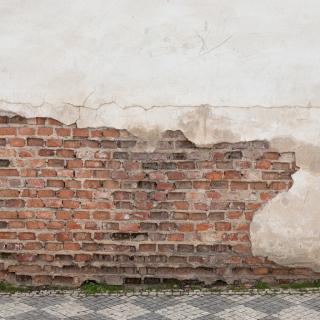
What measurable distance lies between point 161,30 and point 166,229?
4.62 ft

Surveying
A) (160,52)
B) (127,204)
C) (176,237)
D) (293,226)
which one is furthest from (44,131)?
(293,226)

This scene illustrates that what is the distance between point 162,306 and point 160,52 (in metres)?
1.74

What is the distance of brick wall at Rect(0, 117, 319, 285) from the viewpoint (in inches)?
189

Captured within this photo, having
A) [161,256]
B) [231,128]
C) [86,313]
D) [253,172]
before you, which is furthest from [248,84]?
[86,313]

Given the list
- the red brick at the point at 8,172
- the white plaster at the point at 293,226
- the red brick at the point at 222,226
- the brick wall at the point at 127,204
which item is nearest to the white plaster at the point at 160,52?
the brick wall at the point at 127,204

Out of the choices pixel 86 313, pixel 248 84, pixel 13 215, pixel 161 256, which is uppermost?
pixel 248 84

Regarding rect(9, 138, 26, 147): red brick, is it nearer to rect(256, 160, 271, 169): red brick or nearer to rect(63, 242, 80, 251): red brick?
rect(63, 242, 80, 251): red brick

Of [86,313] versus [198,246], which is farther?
[198,246]

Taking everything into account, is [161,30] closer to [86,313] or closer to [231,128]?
[231,128]

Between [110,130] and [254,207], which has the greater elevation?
[110,130]

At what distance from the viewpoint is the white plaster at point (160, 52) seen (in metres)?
4.65

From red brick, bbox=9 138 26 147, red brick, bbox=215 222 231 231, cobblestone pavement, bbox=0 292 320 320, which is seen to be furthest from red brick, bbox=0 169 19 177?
red brick, bbox=215 222 231 231

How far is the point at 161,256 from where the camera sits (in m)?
4.96

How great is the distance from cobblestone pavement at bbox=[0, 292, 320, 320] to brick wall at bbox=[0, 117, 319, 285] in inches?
7.6
